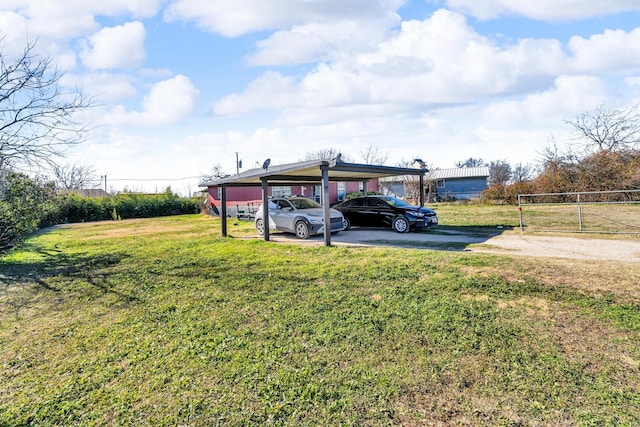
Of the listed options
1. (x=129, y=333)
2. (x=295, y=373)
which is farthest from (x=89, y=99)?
(x=295, y=373)

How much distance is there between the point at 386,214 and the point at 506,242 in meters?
4.25

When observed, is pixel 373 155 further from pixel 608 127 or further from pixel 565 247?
pixel 565 247

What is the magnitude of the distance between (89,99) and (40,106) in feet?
3.63

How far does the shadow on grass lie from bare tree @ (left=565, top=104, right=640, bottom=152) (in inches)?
1075

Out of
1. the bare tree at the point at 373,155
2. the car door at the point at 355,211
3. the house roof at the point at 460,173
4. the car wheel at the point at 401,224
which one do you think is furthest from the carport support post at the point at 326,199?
the bare tree at the point at 373,155

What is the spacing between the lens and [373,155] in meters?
41.0

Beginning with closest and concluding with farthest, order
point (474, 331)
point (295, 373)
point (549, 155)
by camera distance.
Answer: point (295, 373) → point (474, 331) → point (549, 155)

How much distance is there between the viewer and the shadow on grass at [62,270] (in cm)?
687

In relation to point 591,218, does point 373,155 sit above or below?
above

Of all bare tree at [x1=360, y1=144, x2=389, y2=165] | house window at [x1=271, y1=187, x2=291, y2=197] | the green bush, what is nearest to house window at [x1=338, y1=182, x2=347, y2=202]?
house window at [x1=271, y1=187, x2=291, y2=197]

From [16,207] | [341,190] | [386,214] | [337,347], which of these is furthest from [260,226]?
[341,190]

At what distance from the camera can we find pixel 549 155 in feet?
75.8

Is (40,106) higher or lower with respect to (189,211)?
higher

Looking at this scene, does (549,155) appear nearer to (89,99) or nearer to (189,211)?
(89,99)
